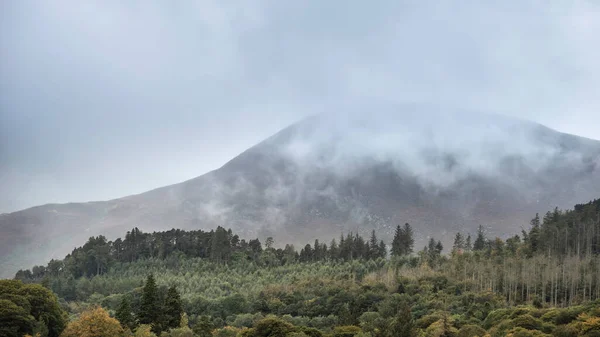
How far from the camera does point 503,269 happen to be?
92.4m

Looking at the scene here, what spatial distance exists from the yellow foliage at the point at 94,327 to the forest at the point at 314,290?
10 cm

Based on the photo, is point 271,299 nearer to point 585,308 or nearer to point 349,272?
point 349,272

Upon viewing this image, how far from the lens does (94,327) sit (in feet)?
163

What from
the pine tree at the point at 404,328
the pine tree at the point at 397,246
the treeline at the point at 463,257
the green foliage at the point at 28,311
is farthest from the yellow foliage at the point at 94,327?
the pine tree at the point at 397,246

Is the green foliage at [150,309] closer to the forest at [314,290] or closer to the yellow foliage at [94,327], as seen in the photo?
the forest at [314,290]

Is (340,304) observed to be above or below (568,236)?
below

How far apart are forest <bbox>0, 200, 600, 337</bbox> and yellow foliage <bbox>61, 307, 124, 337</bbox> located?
0.31 ft

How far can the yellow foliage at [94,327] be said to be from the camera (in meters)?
49.7

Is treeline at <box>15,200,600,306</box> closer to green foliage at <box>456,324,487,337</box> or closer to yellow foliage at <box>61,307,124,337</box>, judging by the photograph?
green foliage at <box>456,324,487,337</box>

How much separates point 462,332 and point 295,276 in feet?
191

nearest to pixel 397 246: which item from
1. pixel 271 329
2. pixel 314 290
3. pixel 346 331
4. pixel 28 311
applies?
pixel 314 290

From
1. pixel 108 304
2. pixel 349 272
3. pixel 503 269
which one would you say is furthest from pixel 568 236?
pixel 108 304

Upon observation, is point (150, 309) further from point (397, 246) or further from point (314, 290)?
point (397, 246)

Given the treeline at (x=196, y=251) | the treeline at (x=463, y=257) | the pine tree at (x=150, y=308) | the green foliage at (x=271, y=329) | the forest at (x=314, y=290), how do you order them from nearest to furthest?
the green foliage at (x=271, y=329), the forest at (x=314, y=290), the pine tree at (x=150, y=308), the treeline at (x=463, y=257), the treeline at (x=196, y=251)
